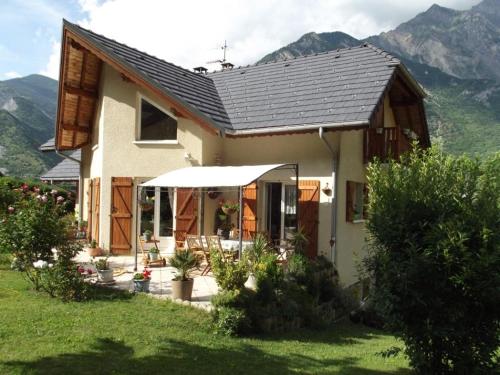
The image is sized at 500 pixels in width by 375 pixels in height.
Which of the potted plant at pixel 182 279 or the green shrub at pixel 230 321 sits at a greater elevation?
the potted plant at pixel 182 279

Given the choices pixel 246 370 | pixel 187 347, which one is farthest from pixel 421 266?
pixel 187 347

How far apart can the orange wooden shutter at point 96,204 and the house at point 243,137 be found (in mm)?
44

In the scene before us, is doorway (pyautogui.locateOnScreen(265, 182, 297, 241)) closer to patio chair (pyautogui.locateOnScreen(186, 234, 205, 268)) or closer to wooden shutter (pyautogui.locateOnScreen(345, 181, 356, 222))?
wooden shutter (pyautogui.locateOnScreen(345, 181, 356, 222))

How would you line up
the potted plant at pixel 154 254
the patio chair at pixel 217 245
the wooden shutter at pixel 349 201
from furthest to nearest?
the wooden shutter at pixel 349 201 → the potted plant at pixel 154 254 → the patio chair at pixel 217 245

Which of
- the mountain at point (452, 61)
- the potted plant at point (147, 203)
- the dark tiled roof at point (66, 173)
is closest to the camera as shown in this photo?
the potted plant at point (147, 203)

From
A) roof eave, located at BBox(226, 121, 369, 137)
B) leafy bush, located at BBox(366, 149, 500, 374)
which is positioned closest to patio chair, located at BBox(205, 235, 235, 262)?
roof eave, located at BBox(226, 121, 369, 137)

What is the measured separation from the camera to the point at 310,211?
50.6 feet

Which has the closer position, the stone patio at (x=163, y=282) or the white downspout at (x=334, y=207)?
the stone patio at (x=163, y=282)

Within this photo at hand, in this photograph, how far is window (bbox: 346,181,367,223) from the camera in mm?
16094

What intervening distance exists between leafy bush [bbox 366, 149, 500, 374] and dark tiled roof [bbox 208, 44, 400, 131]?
6.86 meters

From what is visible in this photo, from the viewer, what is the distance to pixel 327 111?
49.9ft

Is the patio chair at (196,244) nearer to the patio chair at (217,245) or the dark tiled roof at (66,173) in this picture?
the patio chair at (217,245)

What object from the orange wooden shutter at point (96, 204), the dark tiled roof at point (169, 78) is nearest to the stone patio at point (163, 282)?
the orange wooden shutter at point (96, 204)

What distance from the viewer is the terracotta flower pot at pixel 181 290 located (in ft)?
36.4
